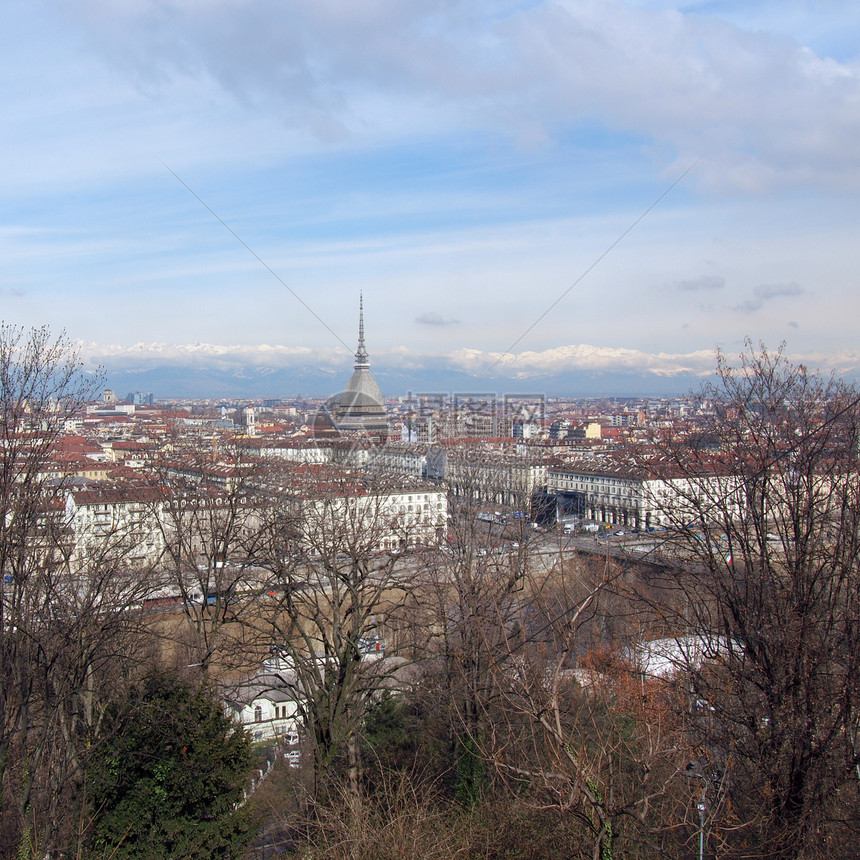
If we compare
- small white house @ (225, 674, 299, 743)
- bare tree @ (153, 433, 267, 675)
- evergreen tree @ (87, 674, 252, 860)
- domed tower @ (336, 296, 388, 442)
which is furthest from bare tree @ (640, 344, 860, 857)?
domed tower @ (336, 296, 388, 442)

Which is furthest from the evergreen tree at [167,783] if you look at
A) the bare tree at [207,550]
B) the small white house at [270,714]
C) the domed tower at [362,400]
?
the domed tower at [362,400]

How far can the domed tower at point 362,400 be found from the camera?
2490 inches

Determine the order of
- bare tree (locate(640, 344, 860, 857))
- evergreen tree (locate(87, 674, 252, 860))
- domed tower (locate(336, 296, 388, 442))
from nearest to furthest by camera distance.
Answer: bare tree (locate(640, 344, 860, 857)), evergreen tree (locate(87, 674, 252, 860)), domed tower (locate(336, 296, 388, 442))

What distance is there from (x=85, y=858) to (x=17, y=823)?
21.9 inches

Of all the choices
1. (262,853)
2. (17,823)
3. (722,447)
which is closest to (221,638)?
(262,853)

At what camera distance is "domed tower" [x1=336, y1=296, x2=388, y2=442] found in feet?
208

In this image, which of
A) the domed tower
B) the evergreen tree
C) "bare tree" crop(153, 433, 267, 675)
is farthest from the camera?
the domed tower

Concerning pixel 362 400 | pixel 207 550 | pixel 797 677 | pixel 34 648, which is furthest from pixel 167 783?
pixel 362 400

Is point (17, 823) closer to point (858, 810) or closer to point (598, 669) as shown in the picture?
point (858, 810)

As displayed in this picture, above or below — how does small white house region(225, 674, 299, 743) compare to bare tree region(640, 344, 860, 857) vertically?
below

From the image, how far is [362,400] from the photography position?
2827 inches

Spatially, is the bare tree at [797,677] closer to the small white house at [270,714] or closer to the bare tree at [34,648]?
the bare tree at [34,648]

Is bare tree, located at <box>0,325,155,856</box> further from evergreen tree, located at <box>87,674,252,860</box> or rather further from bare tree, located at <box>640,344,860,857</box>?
bare tree, located at <box>640,344,860,857</box>

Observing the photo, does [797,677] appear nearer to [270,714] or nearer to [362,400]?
[270,714]
